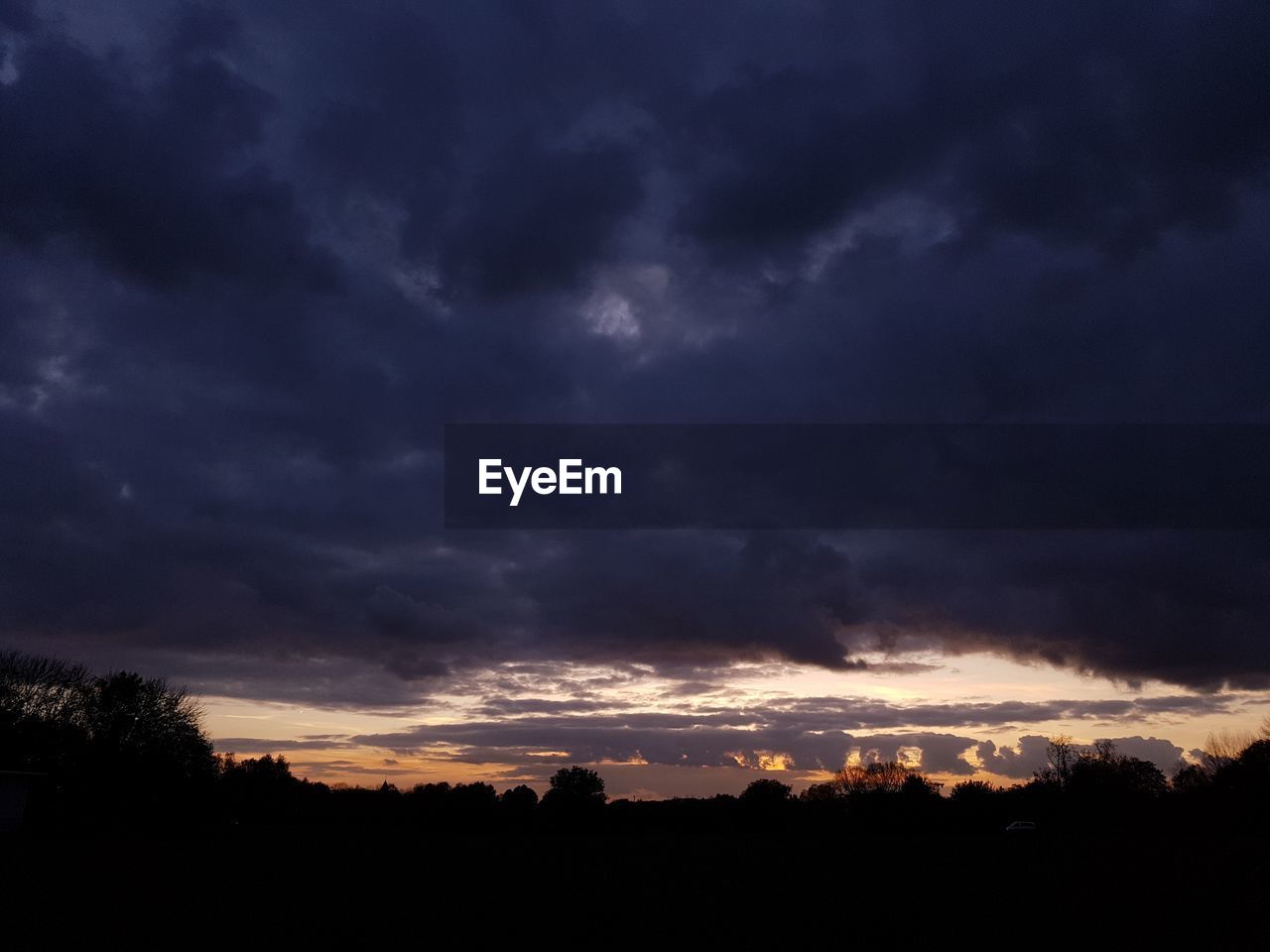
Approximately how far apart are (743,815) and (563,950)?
33357 mm

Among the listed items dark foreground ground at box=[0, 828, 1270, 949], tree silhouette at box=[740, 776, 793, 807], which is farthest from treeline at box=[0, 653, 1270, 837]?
dark foreground ground at box=[0, 828, 1270, 949]

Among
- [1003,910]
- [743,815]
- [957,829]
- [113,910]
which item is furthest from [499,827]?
[1003,910]

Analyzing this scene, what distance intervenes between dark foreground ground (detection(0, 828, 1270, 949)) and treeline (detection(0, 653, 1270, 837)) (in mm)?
21772

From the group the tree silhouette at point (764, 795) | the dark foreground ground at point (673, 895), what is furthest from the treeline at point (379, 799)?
the dark foreground ground at point (673, 895)

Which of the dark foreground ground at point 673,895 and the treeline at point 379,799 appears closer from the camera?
the dark foreground ground at point 673,895

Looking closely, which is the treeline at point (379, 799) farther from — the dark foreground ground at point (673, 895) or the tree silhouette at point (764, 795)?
the dark foreground ground at point (673, 895)

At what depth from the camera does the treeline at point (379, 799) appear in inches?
2026

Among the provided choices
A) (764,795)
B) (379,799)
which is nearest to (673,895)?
(764,795)

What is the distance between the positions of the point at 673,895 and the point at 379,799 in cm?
5614

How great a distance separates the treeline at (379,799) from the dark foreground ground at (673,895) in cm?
2177

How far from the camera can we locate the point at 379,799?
234 feet

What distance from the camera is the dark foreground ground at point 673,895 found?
18531mm

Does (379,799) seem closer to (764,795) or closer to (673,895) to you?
Answer: (764,795)

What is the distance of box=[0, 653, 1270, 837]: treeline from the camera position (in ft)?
169
